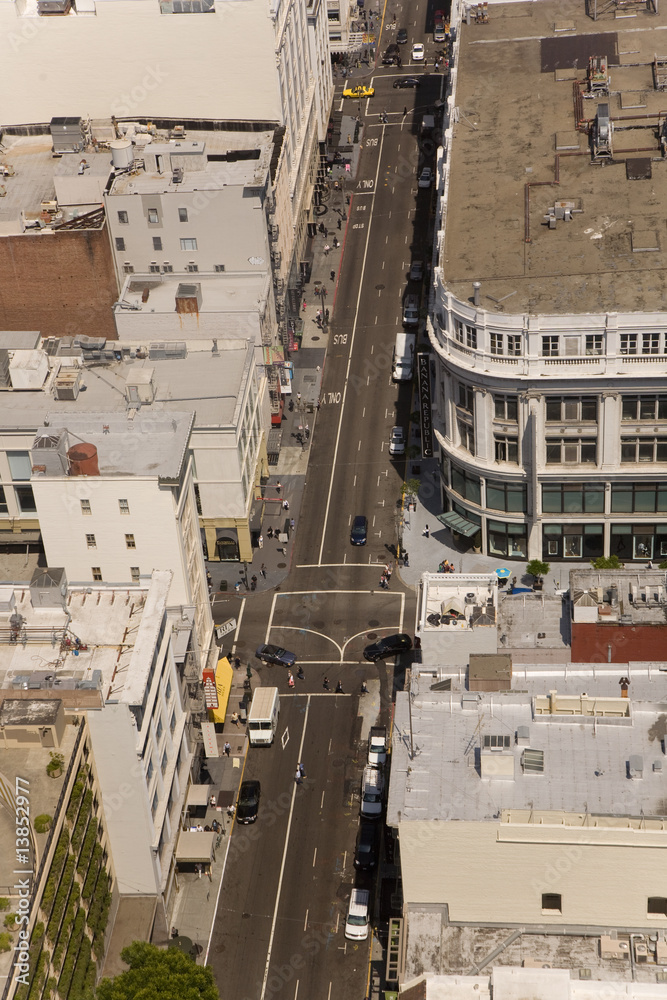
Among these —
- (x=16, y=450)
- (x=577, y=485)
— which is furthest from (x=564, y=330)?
(x=16, y=450)

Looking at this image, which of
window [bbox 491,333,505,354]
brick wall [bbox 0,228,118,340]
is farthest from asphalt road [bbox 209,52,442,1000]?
brick wall [bbox 0,228,118,340]

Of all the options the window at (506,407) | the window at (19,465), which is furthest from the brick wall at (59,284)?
the window at (506,407)

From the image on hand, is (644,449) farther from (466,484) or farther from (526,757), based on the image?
(526,757)

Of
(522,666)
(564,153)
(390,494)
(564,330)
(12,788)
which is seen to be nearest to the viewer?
(12,788)

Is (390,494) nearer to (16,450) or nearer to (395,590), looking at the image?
(395,590)

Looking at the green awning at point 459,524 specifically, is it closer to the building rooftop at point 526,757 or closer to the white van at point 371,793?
the white van at point 371,793

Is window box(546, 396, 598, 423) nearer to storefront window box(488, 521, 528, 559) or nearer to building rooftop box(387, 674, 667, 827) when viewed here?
storefront window box(488, 521, 528, 559)
